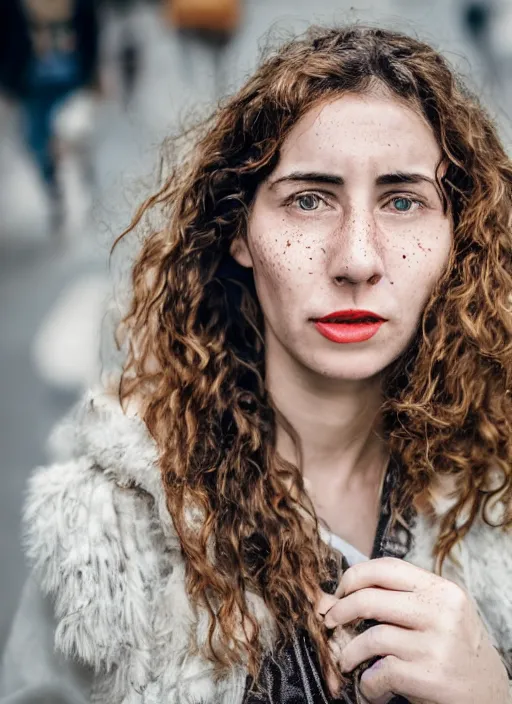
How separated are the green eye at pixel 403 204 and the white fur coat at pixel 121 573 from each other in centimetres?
67

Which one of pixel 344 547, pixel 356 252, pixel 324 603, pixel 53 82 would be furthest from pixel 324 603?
pixel 53 82

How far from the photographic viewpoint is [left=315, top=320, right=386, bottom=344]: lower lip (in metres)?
1.60

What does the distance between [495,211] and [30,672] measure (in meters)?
1.34

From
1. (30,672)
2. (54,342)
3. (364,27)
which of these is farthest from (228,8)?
(30,672)

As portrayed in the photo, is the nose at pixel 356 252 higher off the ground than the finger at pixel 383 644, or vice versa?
the nose at pixel 356 252

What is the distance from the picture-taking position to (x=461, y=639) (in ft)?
4.97

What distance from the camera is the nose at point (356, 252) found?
5.06 ft

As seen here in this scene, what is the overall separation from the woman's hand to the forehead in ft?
2.35

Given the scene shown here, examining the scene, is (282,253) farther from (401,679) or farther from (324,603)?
(401,679)

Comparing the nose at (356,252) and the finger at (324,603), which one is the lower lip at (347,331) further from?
the finger at (324,603)

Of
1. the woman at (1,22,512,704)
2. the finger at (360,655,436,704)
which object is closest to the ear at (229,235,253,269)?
the woman at (1,22,512,704)

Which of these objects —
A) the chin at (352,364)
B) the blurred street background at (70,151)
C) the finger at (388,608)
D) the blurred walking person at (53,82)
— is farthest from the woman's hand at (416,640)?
the blurred walking person at (53,82)

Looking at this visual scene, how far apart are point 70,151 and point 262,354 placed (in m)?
4.98

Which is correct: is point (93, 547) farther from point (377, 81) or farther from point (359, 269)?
point (377, 81)
